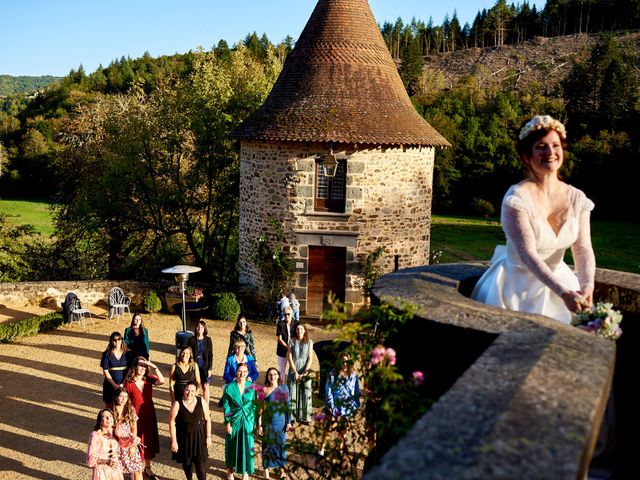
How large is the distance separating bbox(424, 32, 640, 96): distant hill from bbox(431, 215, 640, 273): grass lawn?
4035 centimetres

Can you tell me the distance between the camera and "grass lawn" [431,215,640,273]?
30781 millimetres

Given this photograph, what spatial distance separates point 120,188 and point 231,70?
22.2ft

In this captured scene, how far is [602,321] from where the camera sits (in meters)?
3.42

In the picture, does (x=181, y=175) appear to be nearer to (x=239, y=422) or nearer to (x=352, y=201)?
(x=352, y=201)

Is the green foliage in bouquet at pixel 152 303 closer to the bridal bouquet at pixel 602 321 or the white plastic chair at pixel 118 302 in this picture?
the white plastic chair at pixel 118 302

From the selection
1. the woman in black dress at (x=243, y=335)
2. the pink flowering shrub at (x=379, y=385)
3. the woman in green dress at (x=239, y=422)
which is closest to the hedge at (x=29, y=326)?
the woman in black dress at (x=243, y=335)

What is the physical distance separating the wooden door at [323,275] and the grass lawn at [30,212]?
30.8m

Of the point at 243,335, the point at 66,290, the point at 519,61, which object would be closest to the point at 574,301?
the point at 243,335

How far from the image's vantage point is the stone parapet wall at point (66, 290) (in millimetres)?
17739

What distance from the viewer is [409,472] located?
6.19 feet

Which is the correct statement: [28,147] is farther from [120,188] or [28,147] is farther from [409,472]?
[409,472]

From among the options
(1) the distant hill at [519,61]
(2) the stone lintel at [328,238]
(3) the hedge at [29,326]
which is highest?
(1) the distant hill at [519,61]

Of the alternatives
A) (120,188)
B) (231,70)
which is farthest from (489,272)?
(231,70)

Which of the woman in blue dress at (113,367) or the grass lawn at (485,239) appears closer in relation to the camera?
the woman in blue dress at (113,367)
